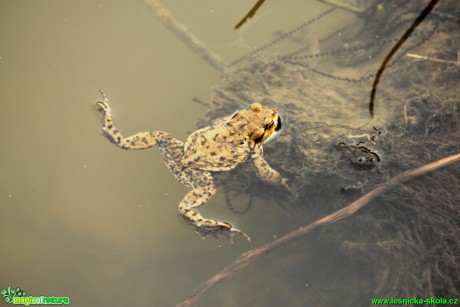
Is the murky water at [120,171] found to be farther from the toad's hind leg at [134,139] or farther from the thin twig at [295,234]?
the toad's hind leg at [134,139]

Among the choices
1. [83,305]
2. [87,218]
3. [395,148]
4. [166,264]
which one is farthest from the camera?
[87,218]

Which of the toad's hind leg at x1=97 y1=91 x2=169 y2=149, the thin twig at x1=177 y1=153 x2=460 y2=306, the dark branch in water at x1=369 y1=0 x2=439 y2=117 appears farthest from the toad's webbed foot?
the dark branch in water at x1=369 y1=0 x2=439 y2=117

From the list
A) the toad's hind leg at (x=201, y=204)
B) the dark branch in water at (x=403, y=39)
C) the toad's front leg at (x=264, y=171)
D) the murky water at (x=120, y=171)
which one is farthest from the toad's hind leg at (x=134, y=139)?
the dark branch in water at (x=403, y=39)

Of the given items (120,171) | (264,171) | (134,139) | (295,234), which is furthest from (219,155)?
(120,171)

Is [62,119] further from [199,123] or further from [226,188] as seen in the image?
[226,188]

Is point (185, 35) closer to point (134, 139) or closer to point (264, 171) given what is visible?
point (134, 139)

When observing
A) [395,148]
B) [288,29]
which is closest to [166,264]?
[395,148]
